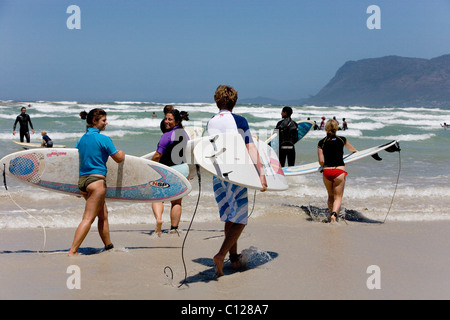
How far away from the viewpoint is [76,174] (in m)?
4.84

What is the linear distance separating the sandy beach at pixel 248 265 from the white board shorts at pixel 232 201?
1.67ft

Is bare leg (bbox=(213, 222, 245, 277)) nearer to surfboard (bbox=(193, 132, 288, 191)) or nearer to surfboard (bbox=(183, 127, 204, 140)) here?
surfboard (bbox=(193, 132, 288, 191))

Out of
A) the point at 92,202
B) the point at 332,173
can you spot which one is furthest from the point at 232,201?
the point at 332,173

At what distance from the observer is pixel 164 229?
591 centimetres

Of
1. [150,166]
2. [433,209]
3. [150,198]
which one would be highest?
[150,166]

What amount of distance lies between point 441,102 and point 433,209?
158 metres

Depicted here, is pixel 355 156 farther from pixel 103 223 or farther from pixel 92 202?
pixel 92 202

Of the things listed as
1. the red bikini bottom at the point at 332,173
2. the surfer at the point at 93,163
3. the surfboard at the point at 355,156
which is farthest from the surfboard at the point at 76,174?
the surfboard at the point at 355,156

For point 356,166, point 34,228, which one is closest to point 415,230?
point 34,228

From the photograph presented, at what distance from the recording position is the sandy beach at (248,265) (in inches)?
139

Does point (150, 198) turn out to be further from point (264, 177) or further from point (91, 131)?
point (264, 177)

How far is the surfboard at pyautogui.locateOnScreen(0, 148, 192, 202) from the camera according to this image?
480 centimetres

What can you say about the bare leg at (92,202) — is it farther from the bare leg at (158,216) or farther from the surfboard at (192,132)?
the surfboard at (192,132)

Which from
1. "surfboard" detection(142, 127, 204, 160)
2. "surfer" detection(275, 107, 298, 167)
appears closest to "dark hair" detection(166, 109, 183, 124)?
"surfboard" detection(142, 127, 204, 160)
